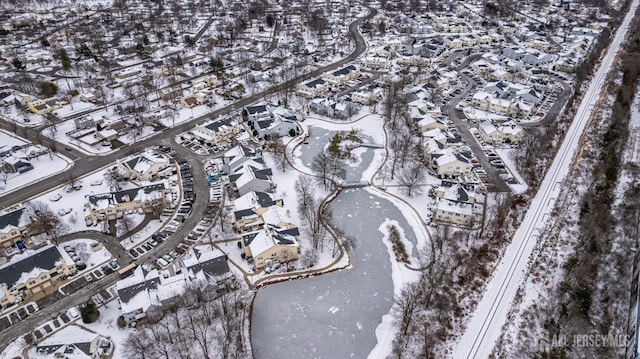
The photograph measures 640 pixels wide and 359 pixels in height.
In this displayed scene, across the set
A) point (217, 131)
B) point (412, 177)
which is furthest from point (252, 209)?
point (217, 131)

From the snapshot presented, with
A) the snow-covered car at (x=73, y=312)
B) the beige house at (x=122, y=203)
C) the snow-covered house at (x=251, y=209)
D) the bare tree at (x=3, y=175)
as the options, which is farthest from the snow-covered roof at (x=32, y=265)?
the bare tree at (x=3, y=175)

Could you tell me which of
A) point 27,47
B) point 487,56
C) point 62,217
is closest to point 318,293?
point 62,217

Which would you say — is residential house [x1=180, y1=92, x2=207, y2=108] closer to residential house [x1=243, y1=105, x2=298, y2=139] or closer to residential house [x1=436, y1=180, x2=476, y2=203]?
residential house [x1=243, y1=105, x2=298, y2=139]

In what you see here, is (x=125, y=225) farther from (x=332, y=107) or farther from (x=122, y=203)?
(x=332, y=107)

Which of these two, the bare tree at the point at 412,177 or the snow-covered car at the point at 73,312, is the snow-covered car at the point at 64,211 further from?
the bare tree at the point at 412,177

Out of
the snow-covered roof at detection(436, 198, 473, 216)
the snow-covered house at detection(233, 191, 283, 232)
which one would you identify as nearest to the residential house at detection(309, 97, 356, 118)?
the snow-covered house at detection(233, 191, 283, 232)

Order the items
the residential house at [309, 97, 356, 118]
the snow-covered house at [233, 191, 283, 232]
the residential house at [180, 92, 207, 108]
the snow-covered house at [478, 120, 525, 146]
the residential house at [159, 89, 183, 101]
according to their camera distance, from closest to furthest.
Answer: the snow-covered house at [233, 191, 283, 232], the snow-covered house at [478, 120, 525, 146], the residential house at [309, 97, 356, 118], the residential house at [180, 92, 207, 108], the residential house at [159, 89, 183, 101]

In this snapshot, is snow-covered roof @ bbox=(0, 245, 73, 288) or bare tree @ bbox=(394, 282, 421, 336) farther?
snow-covered roof @ bbox=(0, 245, 73, 288)
